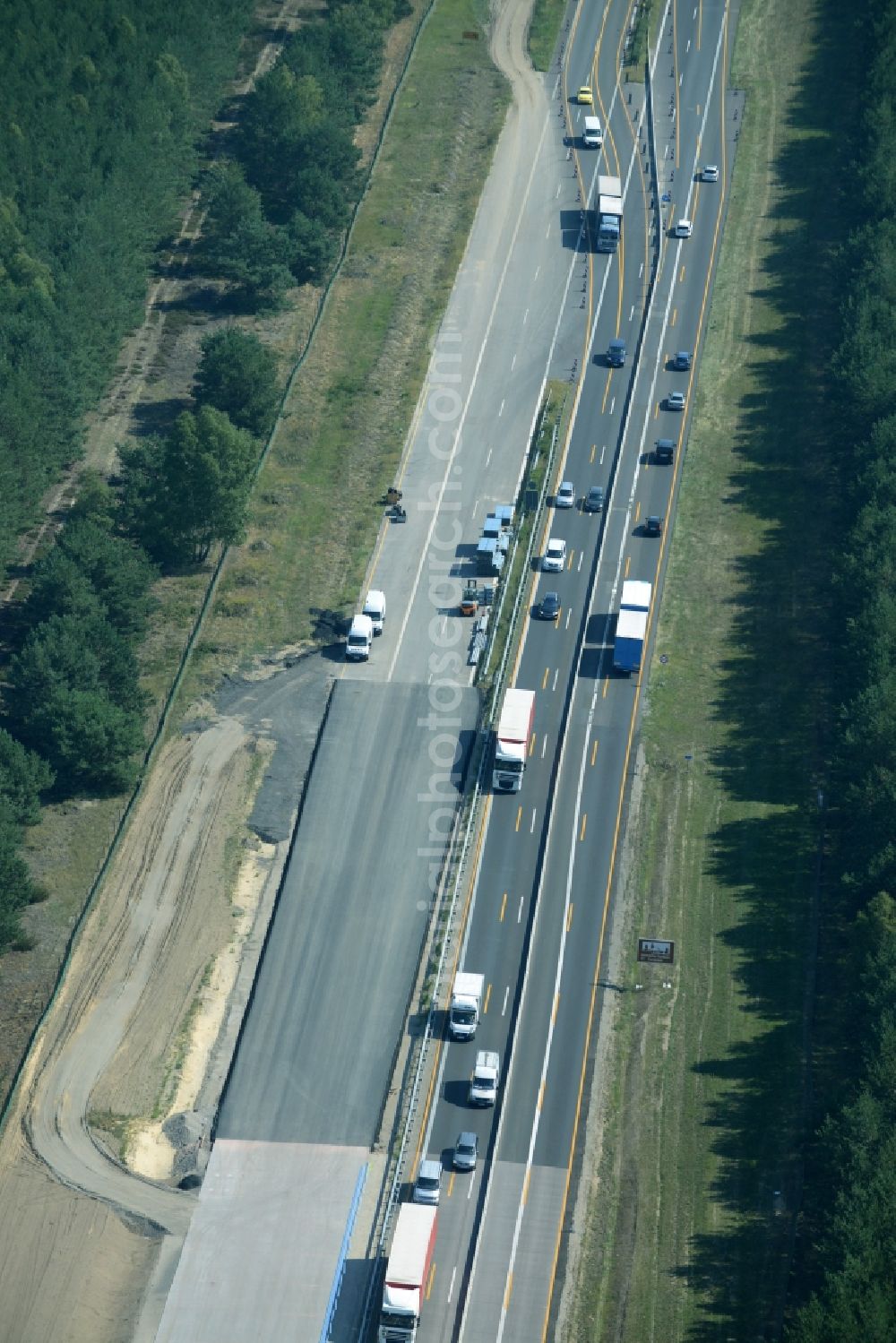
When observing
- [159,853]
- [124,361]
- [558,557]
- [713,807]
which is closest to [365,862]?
[159,853]

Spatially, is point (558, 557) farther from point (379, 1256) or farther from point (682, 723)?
point (379, 1256)

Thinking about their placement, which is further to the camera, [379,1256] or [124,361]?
[124,361]

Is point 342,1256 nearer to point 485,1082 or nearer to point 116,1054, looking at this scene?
point 485,1082

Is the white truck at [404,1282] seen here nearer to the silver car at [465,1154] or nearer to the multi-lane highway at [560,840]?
the multi-lane highway at [560,840]

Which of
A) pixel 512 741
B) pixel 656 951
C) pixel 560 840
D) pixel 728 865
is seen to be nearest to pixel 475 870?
pixel 560 840

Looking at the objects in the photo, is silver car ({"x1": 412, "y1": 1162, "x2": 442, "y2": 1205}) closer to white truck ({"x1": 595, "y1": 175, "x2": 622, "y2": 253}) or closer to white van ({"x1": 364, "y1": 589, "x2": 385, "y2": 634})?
white van ({"x1": 364, "y1": 589, "x2": 385, "y2": 634})

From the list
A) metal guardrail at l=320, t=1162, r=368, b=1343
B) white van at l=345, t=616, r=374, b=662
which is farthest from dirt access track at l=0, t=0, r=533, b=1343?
metal guardrail at l=320, t=1162, r=368, b=1343
